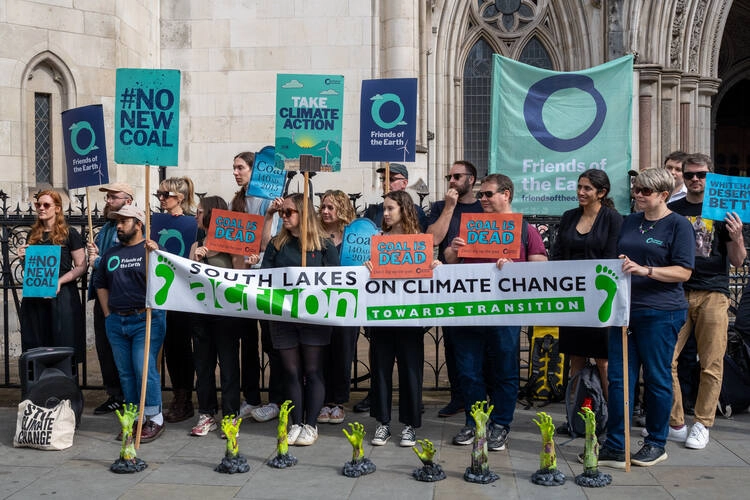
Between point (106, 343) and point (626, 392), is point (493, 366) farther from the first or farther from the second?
point (106, 343)

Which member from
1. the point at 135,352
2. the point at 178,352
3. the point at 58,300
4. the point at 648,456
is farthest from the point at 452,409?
the point at 58,300

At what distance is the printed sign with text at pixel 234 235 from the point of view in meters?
7.36

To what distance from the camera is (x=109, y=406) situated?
8242 millimetres

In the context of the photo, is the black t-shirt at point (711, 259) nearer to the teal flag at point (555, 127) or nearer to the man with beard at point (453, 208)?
the man with beard at point (453, 208)

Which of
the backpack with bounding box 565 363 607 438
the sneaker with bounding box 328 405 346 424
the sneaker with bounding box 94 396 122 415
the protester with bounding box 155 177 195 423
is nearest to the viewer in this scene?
the backpack with bounding box 565 363 607 438

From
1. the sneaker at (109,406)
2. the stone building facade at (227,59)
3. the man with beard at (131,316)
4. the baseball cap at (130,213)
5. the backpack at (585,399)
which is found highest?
the stone building facade at (227,59)

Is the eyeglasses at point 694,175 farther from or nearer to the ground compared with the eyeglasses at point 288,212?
farther from the ground

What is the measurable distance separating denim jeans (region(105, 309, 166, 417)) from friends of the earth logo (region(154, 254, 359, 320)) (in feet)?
1.11

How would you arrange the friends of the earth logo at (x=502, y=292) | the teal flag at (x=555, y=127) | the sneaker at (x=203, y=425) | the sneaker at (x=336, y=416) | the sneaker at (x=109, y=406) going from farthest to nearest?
the teal flag at (x=555, y=127) → the sneaker at (x=109, y=406) → the sneaker at (x=336, y=416) → the sneaker at (x=203, y=425) → the friends of the earth logo at (x=502, y=292)

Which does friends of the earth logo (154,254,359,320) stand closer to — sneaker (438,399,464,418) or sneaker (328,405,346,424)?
sneaker (328,405,346,424)

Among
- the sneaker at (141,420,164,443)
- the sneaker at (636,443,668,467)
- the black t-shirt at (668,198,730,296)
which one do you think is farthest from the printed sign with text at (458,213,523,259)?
the sneaker at (141,420,164,443)

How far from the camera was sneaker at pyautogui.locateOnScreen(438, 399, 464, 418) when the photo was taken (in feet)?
26.5

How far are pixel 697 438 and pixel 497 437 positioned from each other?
1.48 metres

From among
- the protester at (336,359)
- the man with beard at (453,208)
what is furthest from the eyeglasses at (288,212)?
the man with beard at (453,208)
